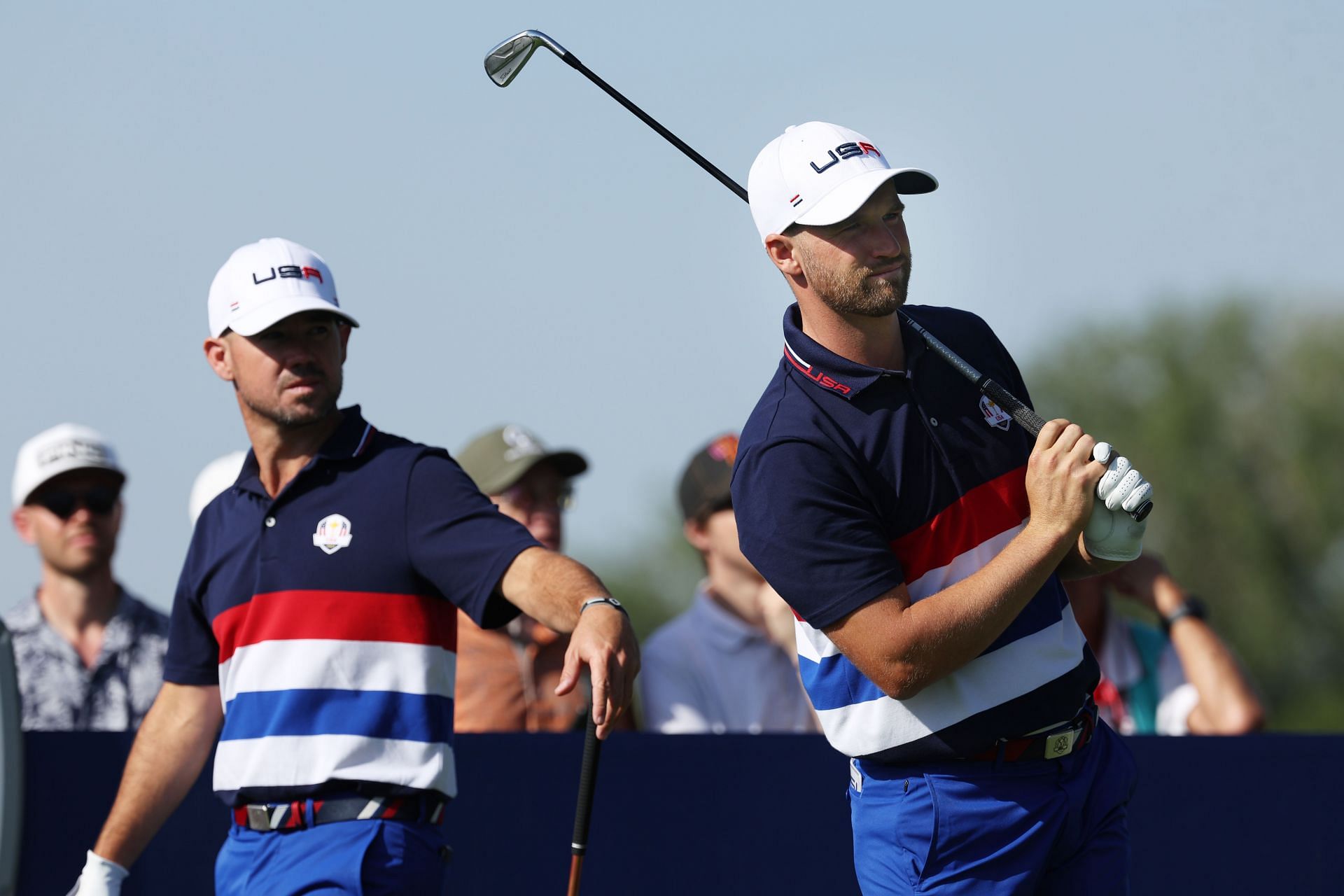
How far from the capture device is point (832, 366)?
13.4 ft

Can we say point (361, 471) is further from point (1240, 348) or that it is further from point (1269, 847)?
point (1240, 348)

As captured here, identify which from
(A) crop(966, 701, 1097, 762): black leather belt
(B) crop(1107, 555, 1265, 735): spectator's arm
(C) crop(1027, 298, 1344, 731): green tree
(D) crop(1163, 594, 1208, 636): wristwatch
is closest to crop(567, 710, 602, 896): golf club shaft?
(A) crop(966, 701, 1097, 762): black leather belt

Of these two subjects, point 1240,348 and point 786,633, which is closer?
point 786,633

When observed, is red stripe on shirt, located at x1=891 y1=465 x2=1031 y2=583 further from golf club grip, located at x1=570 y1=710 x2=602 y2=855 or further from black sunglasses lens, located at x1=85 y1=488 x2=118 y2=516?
black sunglasses lens, located at x1=85 y1=488 x2=118 y2=516

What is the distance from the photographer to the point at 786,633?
277 inches

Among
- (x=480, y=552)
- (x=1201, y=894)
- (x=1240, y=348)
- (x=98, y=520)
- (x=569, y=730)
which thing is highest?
(x=1240, y=348)

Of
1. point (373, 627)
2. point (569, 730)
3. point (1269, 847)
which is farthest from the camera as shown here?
point (569, 730)

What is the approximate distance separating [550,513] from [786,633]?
1.01 m

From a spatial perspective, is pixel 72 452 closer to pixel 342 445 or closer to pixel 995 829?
pixel 342 445

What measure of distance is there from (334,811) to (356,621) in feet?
1.51

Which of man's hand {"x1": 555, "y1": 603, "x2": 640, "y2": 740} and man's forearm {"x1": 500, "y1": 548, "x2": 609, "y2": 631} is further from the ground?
man's forearm {"x1": 500, "y1": 548, "x2": 609, "y2": 631}

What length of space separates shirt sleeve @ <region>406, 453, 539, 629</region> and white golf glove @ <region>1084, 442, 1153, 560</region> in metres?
1.32

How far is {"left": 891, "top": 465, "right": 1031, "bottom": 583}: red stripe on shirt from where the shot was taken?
4.00 meters

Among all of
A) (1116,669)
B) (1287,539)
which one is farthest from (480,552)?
(1287,539)
